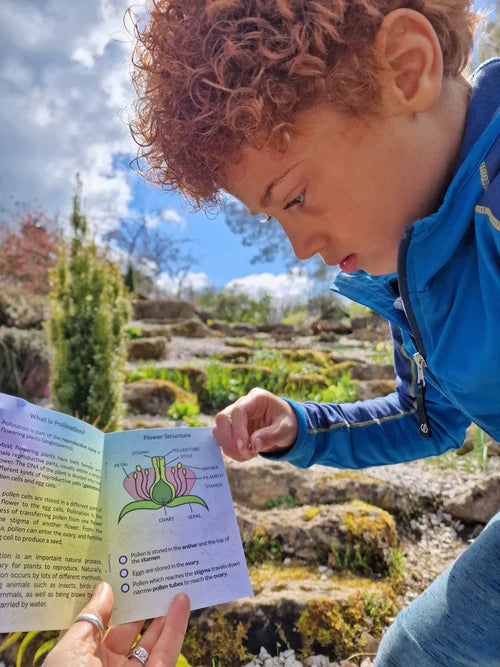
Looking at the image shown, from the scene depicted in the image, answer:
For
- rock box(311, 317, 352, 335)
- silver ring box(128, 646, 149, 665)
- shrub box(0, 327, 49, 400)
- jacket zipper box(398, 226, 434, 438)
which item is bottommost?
silver ring box(128, 646, 149, 665)

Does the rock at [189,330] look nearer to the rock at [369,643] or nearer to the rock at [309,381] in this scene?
the rock at [309,381]

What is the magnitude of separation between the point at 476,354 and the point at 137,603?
811 mm

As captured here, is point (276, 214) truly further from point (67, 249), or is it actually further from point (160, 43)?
point (67, 249)

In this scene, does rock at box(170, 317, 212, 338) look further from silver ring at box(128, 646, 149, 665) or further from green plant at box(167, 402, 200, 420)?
silver ring at box(128, 646, 149, 665)

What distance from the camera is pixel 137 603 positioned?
1050mm

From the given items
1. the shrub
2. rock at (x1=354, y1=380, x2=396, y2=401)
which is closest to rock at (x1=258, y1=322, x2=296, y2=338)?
the shrub

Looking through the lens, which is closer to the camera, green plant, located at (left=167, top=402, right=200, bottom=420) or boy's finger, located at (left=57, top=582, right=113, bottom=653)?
boy's finger, located at (left=57, top=582, right=113, bottom=653)

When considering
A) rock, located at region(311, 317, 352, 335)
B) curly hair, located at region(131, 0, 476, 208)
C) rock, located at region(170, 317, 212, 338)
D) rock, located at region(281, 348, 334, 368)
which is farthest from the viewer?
rock, located at region(311, 317, 352, 335)

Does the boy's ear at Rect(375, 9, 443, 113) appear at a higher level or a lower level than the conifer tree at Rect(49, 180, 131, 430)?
lower

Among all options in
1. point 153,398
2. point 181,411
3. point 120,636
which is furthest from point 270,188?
point 153,398

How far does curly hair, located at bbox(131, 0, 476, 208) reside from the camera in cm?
84

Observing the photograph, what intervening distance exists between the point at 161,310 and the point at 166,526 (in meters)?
12.6

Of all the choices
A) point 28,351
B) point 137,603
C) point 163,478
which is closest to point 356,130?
point 163,478

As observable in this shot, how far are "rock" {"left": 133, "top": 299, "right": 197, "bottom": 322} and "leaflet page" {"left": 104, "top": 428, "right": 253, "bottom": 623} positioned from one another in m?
12.2
